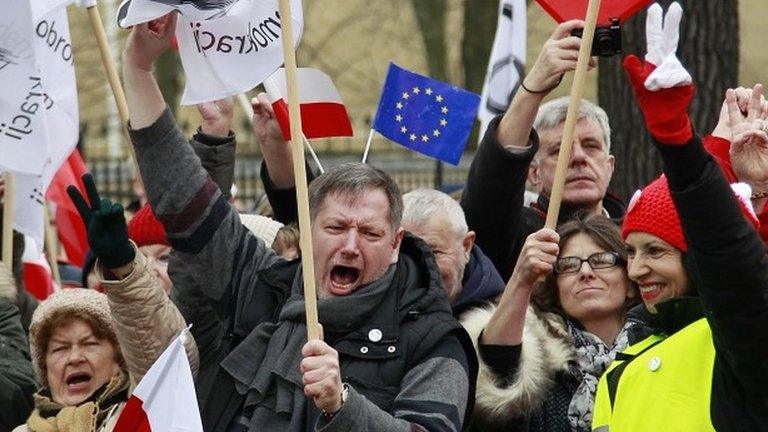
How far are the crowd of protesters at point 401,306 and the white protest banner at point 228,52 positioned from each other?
0.25m

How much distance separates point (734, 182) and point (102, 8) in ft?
48.3

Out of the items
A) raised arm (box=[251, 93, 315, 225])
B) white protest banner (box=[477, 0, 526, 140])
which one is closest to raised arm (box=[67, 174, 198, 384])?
raised arm (box=[251, 93, 315, 225])

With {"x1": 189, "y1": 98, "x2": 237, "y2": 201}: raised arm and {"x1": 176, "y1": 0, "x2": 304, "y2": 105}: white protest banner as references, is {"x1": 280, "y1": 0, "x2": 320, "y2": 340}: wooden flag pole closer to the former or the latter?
{"x1": 176, "y1": 0, "x2": 304, "y2": 105}: white protest banner

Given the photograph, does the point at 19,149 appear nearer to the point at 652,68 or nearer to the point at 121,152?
the point at 652,68

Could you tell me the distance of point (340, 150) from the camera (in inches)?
853

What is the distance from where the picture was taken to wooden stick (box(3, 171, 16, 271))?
23.7ft

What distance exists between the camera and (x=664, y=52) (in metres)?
4.15

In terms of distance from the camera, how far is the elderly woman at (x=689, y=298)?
162 inches

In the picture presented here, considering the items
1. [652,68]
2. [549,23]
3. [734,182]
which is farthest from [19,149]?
[549,23]

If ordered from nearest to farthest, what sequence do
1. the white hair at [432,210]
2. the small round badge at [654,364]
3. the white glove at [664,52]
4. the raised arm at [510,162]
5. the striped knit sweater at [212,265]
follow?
the white glove at [664,52] < the small round badge at [654,364] < the striped knit sweater at [212,265] < the raised arm at [510,162] < the white hair at [432,210]

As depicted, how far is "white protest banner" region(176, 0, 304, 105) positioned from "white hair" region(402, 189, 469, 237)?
70 centimetres

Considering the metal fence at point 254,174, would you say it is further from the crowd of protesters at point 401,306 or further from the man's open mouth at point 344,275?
the man's open mouth at point 344,275

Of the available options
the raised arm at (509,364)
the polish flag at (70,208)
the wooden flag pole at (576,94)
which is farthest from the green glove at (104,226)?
the polish flag at (70,208)

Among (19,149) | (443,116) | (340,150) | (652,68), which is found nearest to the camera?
(652,68)
